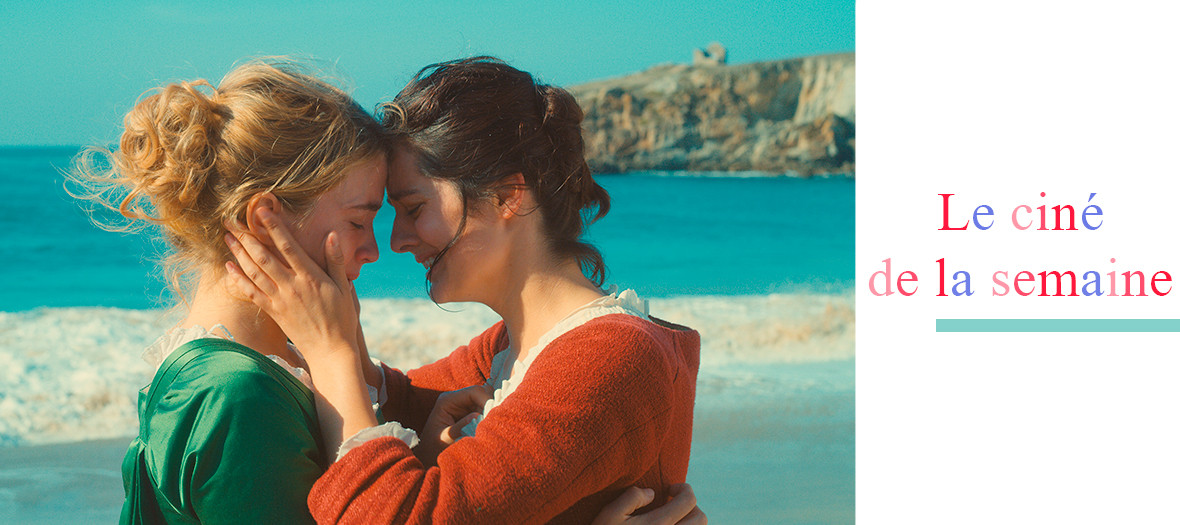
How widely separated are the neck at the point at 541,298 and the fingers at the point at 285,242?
47 cm

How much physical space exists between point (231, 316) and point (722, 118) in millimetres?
40875

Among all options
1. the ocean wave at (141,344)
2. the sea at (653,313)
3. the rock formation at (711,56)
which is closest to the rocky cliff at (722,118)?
the rock formation at (711,56)

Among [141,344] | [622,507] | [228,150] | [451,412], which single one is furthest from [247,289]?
[141,344]

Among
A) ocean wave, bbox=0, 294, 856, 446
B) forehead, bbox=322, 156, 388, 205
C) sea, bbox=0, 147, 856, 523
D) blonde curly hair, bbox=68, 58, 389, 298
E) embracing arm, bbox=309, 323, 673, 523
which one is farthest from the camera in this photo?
ocean wave, bbox=0, 294, 856, 446

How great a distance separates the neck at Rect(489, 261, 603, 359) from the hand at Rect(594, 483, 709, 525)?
1.44 feet

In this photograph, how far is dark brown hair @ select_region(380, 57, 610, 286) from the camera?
6.83 feet

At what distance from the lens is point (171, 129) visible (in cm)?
196

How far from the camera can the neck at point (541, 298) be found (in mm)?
2139

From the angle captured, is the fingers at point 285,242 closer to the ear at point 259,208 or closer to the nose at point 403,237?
the ear at point 259,208

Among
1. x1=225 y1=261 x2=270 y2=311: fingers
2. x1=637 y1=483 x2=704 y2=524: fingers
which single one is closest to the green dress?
x1=225 y1=261 x2=270 y2=311: fingers

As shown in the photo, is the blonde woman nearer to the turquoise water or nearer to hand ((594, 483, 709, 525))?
hand ((594, 483, 709, 525))

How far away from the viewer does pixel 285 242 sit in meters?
1.95

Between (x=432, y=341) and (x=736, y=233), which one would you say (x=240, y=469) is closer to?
(x=432, y=341)
